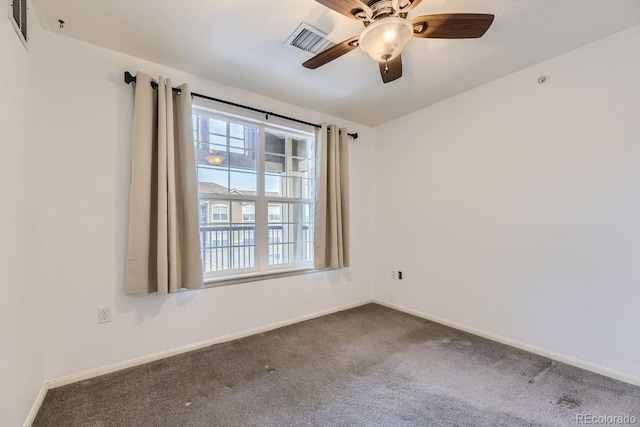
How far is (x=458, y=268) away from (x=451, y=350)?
0.84 m

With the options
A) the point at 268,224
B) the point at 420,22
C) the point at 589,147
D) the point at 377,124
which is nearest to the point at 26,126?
the point at 268,224

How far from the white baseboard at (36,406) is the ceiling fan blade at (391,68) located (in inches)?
115

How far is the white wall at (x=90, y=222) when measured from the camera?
6.23ft

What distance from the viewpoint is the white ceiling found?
5.58 feet

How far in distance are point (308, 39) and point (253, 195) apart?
153 centimetres

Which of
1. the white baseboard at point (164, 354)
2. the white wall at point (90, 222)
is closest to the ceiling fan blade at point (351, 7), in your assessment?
the white wall at point (90, 222)

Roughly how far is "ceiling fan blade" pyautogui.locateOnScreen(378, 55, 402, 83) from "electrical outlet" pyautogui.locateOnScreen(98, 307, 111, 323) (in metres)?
2.62

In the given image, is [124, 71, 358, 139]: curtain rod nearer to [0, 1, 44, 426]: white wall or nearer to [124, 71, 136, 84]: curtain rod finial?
[124, 71, 136, 84]: curtain rod finial

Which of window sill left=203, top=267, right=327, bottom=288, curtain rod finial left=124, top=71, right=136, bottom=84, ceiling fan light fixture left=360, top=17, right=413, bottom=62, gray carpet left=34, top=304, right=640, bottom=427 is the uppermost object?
curtain rod finial left=124, top=71, right=136, bottom=84

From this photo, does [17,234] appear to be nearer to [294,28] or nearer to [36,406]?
[36,406]

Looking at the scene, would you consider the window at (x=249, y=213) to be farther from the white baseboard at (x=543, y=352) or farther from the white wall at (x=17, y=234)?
the white baseboard at (x=543, y=352)

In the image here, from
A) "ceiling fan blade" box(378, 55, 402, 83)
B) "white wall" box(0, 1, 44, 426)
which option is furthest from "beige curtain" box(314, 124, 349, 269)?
"white wall" box(0, 1, 44, 426)

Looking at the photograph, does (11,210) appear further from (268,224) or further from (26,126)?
(268,224)

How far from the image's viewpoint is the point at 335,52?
1.74m
